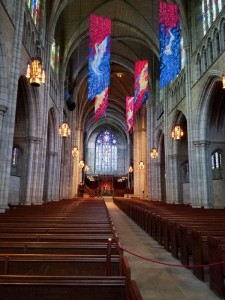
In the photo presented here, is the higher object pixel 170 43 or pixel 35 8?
pixel 35 8

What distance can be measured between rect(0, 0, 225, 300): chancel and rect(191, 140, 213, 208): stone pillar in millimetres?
61

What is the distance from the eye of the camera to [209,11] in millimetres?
14852

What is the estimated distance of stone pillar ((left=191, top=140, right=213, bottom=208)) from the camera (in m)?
15.1

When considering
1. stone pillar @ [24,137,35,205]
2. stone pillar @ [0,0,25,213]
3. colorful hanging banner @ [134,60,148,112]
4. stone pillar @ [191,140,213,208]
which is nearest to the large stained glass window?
colorful hanging banner @ [134,60,148,112]

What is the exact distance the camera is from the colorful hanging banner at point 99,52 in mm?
15641

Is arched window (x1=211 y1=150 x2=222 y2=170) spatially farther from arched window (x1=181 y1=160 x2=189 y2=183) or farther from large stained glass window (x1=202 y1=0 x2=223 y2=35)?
large stained glass window (x1=202 y1=0 x2=223 y2=35)

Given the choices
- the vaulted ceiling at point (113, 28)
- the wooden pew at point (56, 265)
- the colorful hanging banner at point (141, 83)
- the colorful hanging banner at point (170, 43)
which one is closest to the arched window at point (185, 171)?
the colorful hanging banner at point (141, 83)

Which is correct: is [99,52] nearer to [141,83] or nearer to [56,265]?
[141,83]

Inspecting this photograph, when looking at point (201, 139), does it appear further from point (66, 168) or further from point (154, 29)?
point (66, 168)

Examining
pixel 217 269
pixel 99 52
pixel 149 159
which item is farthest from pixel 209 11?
pixel 149 159

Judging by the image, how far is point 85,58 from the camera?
29016 mm

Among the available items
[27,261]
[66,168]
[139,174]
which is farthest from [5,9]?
[139,174]

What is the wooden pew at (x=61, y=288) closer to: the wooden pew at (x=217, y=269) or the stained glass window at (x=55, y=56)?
the wooden pew at (x=217, y=269)

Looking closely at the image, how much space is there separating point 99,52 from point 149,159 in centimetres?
1545
